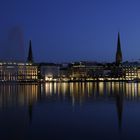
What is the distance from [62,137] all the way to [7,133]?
6.73 feet

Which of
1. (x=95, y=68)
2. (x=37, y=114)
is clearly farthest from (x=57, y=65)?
(x=37, y=114)

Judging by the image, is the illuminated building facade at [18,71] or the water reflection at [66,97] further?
the illuminated building facade at [18,71]

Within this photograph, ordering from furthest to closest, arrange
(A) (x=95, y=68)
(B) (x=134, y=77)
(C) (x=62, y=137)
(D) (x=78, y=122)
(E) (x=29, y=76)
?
(A) (x=95, y=68) < (B) (x=134, y=77) < (E) (x=29, y=76) < (D) (x=78, y=122) < (C) (x=62, y=137)

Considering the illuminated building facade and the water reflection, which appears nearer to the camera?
the water reflection

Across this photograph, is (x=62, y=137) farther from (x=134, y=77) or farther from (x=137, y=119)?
(x=134, y=77)

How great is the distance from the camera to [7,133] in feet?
45.0

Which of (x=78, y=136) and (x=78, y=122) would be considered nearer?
(x=78, y=136)

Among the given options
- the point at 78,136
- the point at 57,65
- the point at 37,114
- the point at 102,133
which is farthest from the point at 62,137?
the point at 57,65

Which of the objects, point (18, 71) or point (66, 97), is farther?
point (18, 71)

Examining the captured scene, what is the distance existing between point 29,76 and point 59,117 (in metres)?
107

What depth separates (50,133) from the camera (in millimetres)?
13820

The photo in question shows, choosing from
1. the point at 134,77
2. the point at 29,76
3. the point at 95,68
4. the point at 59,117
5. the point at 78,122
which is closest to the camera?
the point at 78,122

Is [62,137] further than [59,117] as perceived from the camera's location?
No

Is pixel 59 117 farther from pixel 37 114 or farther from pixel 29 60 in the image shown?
pixel 29 60
